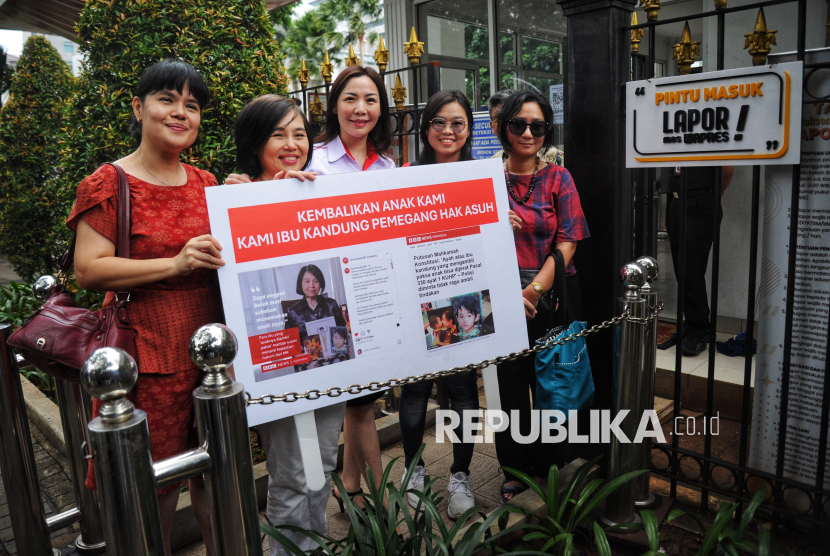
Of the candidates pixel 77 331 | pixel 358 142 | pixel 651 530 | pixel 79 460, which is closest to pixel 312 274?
pixel 77 331

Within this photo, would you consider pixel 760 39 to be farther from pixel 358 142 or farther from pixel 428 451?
pixel 428 451

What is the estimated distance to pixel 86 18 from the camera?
13.3 ft

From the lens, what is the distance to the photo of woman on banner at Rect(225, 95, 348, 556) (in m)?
2.35

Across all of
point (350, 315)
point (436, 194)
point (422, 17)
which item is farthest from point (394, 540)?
point (422, 17)

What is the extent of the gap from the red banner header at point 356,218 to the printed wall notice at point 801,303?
4.36 feet

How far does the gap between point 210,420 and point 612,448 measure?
1.99m

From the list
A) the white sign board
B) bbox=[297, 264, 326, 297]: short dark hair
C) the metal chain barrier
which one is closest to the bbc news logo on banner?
the metal chain barrier

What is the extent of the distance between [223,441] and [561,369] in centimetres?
183

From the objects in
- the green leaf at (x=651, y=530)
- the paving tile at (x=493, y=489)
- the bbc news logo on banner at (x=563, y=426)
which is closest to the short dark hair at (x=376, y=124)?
the bbc news logo on banner at (x=563, y=426)

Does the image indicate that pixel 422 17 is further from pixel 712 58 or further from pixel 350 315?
pixel 350 315

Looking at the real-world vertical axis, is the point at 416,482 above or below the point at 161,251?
below

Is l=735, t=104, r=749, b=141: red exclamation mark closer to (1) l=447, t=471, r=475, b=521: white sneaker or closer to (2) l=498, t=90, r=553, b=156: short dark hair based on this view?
(2) l=498, t=90, r=553, b=156: short dark hair

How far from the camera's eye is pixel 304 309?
2260 millimetres

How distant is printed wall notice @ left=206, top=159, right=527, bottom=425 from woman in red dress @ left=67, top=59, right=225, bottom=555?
0.20m
